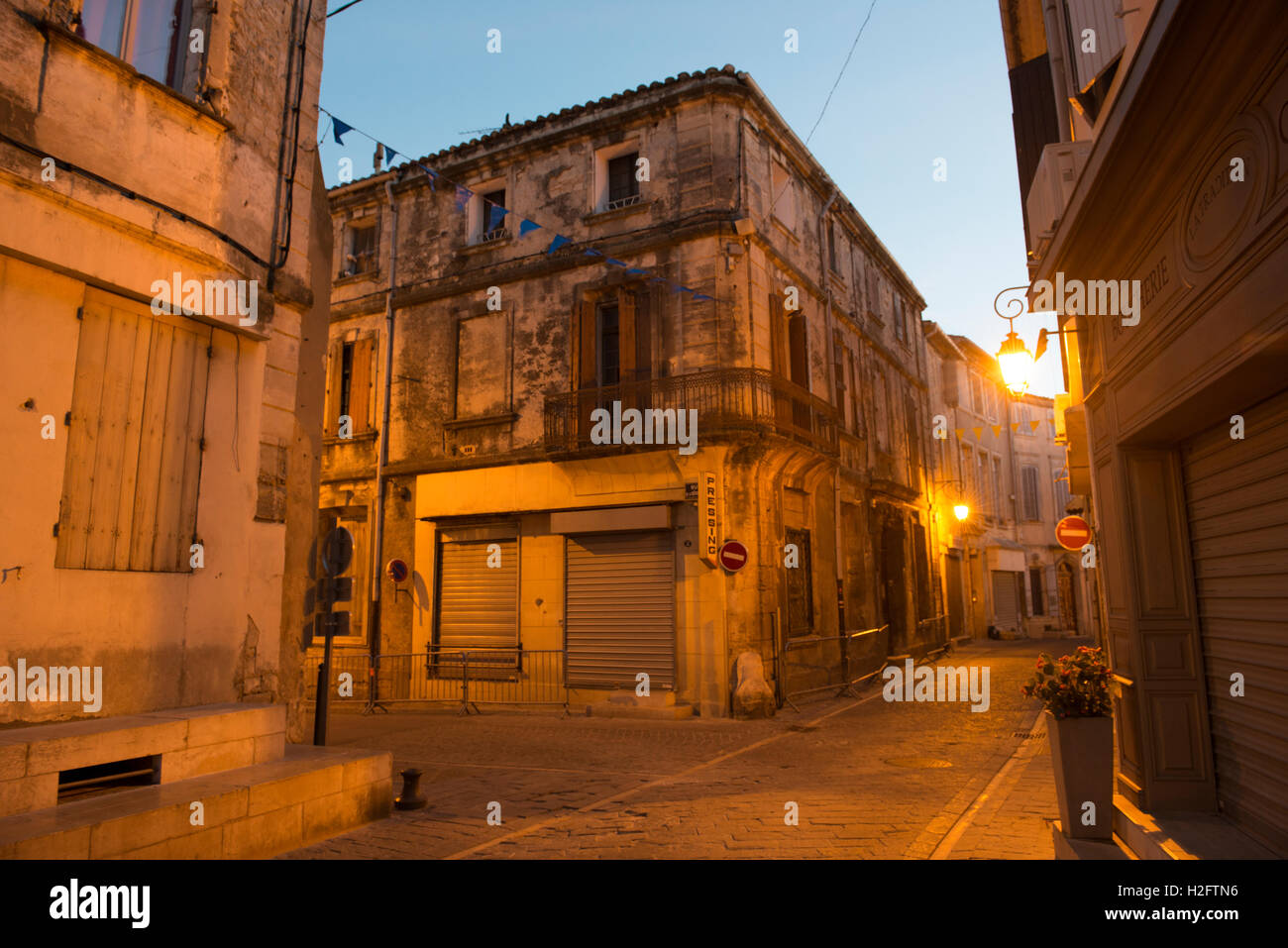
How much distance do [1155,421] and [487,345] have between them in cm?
1326

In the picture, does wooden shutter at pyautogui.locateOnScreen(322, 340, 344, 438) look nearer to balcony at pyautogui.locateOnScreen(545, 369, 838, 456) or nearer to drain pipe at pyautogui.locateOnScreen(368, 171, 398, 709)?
drain pipe at pyautogui.locateOnScreen(368, 171, 398, 709)

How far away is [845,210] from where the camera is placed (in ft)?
64.7

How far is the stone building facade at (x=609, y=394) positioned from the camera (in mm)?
13625

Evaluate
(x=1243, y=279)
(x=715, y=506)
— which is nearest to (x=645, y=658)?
(x=715, y=506)

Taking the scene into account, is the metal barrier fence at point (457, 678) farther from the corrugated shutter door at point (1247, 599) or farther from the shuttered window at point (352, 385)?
the corrugated shutter door at point (1247, 599)

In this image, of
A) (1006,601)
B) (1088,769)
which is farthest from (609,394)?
(1006,601)

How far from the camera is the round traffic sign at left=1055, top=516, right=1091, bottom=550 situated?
36.9ft

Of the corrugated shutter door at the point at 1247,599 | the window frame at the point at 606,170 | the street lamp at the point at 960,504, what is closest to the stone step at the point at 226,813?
the corrugated shutter door at the point at 1247,599

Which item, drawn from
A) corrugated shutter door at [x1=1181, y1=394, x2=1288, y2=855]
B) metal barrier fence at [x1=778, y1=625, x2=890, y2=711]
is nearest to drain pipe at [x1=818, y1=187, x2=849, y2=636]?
metal barrier fence at [x1=778, y1=625, x2=890, y2=711]

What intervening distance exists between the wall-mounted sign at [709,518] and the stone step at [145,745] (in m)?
7.80

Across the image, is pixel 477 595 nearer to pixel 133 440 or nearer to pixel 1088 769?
pixel 133 440

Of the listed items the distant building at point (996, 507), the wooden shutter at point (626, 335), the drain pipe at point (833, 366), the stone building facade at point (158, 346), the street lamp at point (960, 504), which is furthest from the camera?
the distant building at point (996, 507)

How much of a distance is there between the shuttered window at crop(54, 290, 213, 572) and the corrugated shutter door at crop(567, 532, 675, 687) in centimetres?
841
